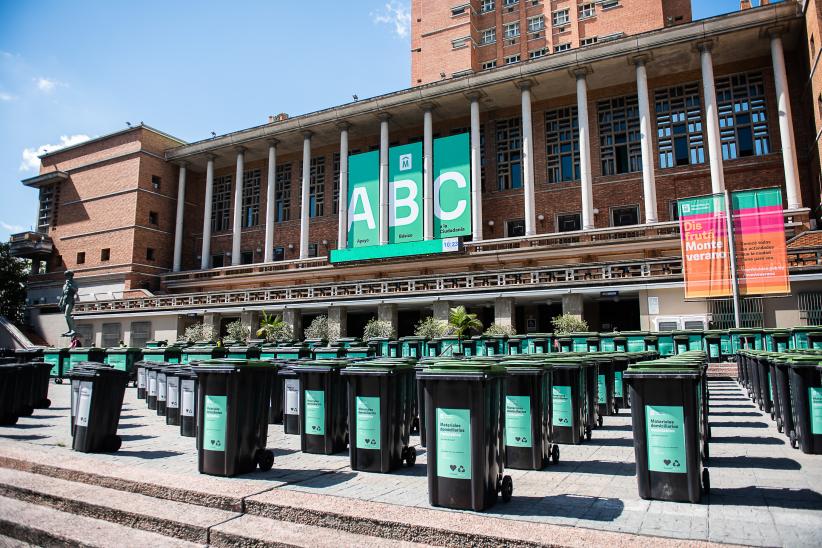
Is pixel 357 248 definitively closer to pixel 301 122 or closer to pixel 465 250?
pixel 465 250

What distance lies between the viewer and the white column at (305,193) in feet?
138

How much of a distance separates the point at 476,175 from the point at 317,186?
16.0 m

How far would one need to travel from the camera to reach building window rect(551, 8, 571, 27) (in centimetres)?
4457

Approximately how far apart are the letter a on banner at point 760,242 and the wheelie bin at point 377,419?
62.4ft

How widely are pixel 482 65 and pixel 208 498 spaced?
49148 mm

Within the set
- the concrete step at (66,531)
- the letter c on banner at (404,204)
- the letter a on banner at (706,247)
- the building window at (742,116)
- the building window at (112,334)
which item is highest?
the building window at (742,116)

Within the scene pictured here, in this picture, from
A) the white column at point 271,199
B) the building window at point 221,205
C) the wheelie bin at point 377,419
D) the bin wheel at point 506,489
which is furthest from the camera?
the building window at point 221,205

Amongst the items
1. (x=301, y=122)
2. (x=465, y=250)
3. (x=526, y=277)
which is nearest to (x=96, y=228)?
(x=301, y=122)

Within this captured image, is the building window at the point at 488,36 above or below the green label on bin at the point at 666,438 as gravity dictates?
above

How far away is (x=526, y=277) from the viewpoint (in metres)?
27.8

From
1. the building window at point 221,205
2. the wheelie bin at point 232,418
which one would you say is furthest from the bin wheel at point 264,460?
the building window at point 221,205

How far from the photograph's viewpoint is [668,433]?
4.91m

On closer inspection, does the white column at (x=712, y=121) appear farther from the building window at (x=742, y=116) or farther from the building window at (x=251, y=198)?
the building window at (x=251, y=198)

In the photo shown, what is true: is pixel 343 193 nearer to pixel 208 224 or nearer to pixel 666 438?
pixel 208 224
